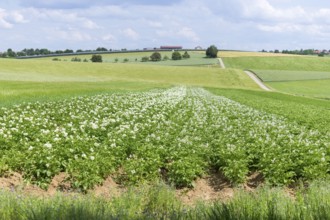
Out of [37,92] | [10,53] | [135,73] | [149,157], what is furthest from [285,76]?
[10,53]

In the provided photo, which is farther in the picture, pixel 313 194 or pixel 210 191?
pixel 210 191

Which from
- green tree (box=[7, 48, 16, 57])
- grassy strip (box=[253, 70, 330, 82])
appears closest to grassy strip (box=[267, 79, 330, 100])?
grassy strip (box=[253, 70, 330, 82])

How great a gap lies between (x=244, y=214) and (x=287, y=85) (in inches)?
3052

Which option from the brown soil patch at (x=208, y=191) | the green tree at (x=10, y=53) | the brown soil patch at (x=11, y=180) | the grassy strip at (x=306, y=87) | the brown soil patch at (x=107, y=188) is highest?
the green tree at (x=10, y=53)

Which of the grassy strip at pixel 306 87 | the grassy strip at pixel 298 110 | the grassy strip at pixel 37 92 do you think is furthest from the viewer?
the grassy strip at pixel 306 87

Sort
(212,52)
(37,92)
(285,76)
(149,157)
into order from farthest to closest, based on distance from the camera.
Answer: (212,52) → (285,76) → (37,92) → (149,157)

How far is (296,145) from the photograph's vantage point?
33.1 ft

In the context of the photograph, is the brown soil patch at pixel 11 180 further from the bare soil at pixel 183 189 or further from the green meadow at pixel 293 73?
the green meadow at pixel 293 73

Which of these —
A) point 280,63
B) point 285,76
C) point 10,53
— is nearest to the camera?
point 285,76

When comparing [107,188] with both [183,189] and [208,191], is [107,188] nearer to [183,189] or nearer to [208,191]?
[183,189]

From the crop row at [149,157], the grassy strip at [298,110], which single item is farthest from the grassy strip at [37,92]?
the grassy strip at [298,110]

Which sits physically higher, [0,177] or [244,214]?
[244,214]

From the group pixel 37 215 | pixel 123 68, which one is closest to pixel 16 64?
pixel 123 68

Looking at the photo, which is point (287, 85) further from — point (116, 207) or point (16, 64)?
point (116, 207)
